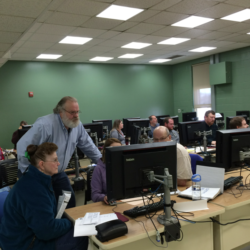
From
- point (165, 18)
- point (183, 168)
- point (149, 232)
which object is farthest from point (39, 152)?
point (165, 18)

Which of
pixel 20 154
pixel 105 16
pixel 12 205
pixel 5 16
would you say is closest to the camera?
pixel 12 205

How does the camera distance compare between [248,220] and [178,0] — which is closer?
[248,220]

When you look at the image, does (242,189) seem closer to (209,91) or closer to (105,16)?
(105,16)

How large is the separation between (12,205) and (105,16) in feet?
11.6

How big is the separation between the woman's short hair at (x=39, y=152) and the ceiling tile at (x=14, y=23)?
2.08 m

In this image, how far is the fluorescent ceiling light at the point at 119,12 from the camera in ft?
13.5

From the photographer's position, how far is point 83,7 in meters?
3.93

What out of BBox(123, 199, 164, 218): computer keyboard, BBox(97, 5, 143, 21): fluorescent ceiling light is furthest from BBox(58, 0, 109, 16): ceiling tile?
BBox(123, 199, 164, 218): computer keyboard

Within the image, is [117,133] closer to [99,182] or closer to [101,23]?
[101,23]

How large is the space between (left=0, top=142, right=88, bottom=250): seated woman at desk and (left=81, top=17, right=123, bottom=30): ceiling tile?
11.1 feet

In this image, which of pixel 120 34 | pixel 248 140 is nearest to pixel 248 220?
pixel 248 140

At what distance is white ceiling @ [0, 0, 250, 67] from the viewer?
3594mm

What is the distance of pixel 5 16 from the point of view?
3234 mm

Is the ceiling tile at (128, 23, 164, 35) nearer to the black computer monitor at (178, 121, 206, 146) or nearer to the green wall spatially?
the black computer monitor at (178, 121, 206, 146)
